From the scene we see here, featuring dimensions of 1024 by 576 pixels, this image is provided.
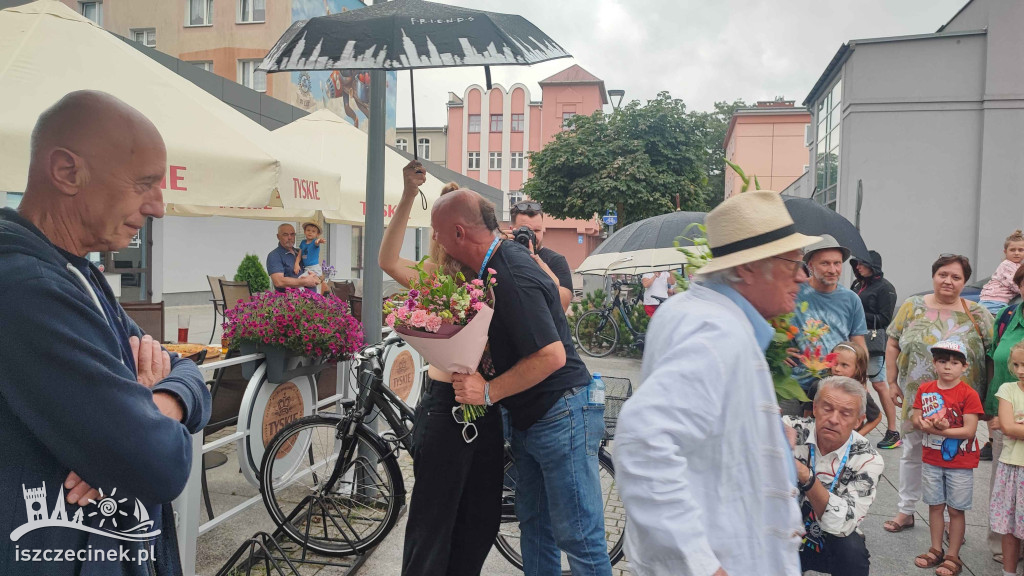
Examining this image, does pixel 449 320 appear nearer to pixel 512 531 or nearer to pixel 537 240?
pixel 512 531

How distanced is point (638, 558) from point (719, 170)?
70729 millimetres

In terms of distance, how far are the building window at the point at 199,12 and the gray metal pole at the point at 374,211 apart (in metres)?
33.1

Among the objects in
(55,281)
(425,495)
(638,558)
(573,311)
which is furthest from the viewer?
(573,311)

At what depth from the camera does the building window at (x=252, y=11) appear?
1254 inches

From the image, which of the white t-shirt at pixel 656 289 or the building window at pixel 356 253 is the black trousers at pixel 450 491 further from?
the building window at pixel 356 253

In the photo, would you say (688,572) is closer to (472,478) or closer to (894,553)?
(472,478)

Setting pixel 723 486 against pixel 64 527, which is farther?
pixel 723 486

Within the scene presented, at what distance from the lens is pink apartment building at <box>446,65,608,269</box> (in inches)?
2368

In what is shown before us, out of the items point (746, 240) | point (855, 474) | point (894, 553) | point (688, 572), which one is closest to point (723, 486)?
point (688, 572)

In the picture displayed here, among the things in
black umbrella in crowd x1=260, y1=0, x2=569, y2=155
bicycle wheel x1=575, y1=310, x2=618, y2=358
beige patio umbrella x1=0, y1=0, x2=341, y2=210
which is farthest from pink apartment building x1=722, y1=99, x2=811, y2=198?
black umbrella in crowd x1=260, y1=0, x2=569, y2=155

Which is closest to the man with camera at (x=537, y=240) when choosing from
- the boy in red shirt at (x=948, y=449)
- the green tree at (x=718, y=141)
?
the boy in red shirt at (x=948, y=449)

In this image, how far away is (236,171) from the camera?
4.78 meters

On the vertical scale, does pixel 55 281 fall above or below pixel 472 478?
above

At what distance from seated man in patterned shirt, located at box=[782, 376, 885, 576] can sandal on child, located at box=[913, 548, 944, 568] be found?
1581 millimetres
